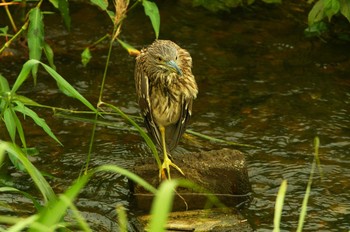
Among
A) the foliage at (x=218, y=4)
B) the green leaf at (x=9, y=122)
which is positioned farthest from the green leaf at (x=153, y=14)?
the foliage at (x=218, y=4)

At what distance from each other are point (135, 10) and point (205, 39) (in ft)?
3.50

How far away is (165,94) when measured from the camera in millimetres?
6648

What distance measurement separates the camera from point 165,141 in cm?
670

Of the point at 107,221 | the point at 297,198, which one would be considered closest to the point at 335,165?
the point at 297,198

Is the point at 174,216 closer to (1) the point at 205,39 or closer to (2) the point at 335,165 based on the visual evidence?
(2) the point at 335,165

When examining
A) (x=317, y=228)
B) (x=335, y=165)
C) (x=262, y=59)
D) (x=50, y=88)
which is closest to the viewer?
(x=317, y=228)

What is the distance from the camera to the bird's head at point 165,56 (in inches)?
256

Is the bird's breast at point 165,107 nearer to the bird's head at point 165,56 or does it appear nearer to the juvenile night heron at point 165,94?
the juvenile night heron at point 165,94

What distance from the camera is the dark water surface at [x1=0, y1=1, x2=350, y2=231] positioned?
655cm

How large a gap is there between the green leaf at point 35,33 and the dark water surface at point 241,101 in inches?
36.9

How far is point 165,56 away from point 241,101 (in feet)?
5.97

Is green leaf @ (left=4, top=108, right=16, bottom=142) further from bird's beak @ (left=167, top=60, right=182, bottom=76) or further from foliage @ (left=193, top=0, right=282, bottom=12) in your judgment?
foliage @ (left=193, top=0, right=282, bottom=12)

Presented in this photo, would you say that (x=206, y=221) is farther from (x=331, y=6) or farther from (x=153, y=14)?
(x=331, y=6)

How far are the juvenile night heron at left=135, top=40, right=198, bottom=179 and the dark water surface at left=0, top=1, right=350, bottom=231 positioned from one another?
0.47 meters
